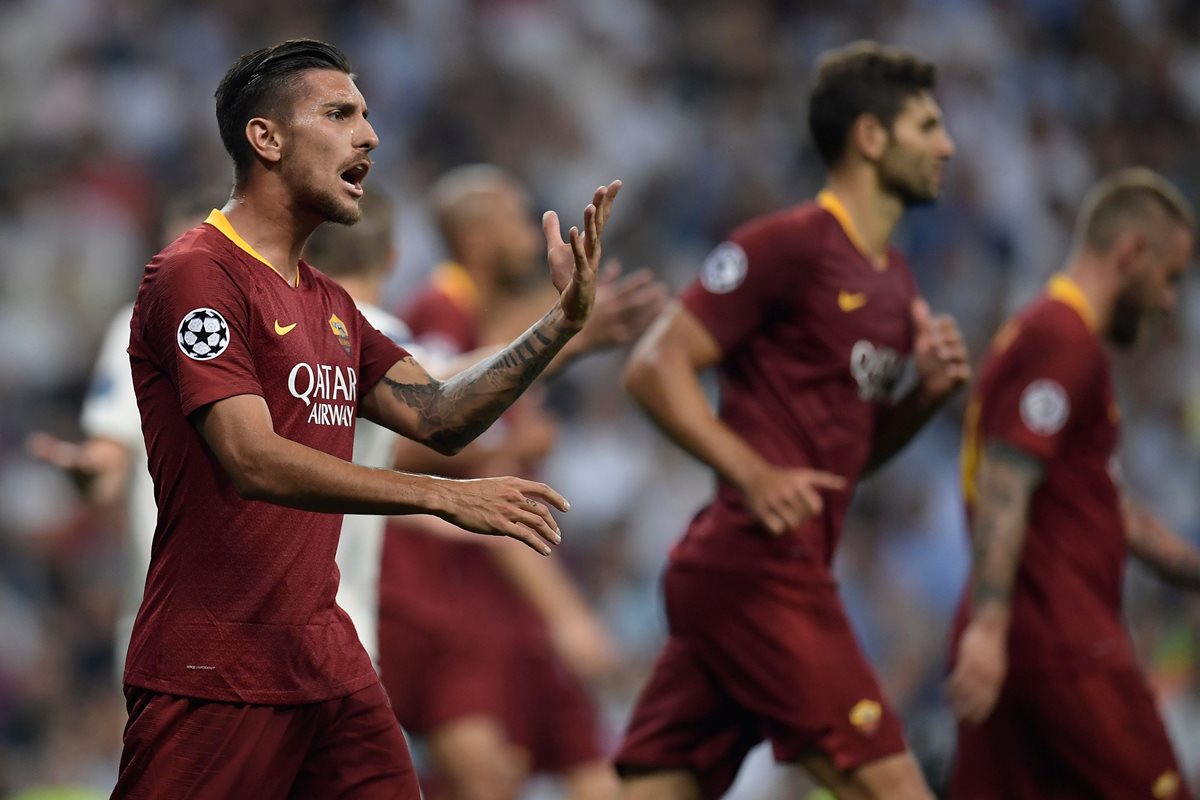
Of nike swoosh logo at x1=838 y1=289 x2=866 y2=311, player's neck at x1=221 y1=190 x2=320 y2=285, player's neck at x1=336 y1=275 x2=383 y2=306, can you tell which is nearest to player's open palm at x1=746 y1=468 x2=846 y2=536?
nike swoosh logo at x1=838 y1=289 x2=866 y2=311

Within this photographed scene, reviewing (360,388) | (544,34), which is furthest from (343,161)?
(544,34)

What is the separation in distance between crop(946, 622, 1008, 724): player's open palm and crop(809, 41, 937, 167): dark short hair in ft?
5.39

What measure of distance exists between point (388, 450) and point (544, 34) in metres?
8.57

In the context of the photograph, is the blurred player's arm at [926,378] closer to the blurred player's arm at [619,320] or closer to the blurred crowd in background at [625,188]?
the blurred player's arm at [619,320]

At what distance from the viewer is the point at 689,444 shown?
17.0 ft

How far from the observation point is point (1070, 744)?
5.75 m

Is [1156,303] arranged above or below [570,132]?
below

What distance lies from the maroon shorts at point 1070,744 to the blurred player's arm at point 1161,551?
2.75 ft

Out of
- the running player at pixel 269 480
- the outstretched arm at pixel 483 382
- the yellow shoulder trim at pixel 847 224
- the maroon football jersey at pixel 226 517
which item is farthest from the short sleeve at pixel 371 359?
the yellow shoulder trim at pixel 847 224

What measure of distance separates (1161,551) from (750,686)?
86.7 inches

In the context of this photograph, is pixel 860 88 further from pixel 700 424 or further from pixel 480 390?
pixel 480 390

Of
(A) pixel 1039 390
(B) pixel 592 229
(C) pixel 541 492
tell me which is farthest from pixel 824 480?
(C) pixel 541 492

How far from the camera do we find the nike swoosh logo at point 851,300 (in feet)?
17.6

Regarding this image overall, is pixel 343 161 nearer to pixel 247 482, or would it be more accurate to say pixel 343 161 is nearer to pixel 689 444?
pixel 247 482
